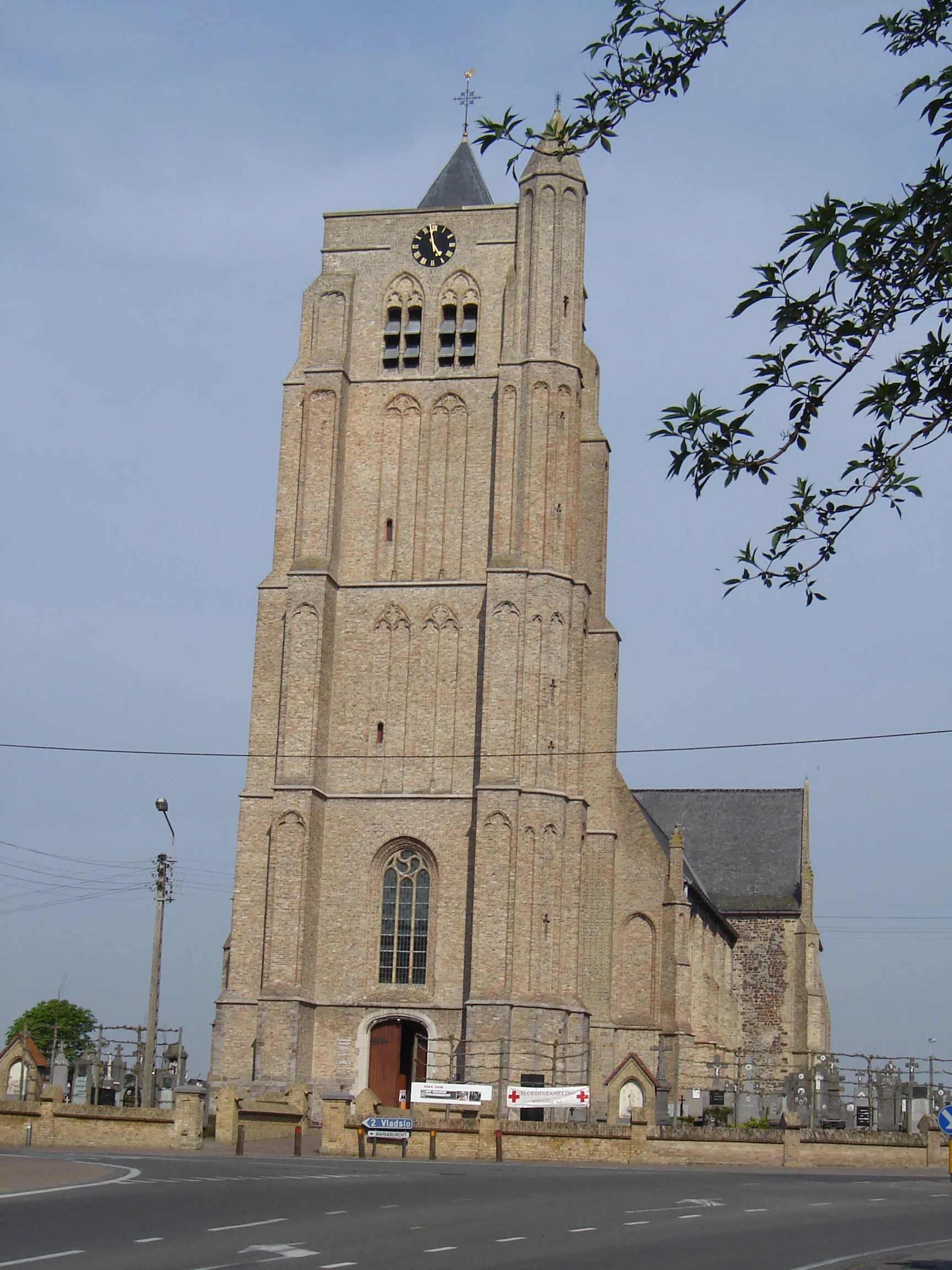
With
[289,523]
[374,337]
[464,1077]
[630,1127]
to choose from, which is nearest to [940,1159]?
[630,1127]

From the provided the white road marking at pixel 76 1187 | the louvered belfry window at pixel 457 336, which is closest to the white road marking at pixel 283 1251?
the white road marking at pixel 76 1187

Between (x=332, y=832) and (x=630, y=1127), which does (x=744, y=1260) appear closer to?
(x=630, y=1127)

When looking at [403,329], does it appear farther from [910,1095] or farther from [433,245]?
[910,1095]

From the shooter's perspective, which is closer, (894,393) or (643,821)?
(894,393)

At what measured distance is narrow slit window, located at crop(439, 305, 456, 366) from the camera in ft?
150

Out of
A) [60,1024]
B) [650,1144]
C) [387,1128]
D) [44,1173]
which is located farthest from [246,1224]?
[60,1024]

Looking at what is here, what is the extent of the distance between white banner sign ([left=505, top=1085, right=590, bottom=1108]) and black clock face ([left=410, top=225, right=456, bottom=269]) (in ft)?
75.0

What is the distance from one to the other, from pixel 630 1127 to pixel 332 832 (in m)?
13.0

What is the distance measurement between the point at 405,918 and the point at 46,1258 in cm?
2922

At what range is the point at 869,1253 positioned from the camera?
15.5m

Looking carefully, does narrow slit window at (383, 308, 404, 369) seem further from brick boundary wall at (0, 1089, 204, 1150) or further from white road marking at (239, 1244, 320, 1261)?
white road marking at (239, 1244, 320, 1261)

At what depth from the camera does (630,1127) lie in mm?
32406

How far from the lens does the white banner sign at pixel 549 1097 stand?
112 ft

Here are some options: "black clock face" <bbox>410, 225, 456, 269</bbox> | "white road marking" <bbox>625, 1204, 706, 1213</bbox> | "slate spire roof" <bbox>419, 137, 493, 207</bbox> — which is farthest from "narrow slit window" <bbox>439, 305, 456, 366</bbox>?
"white road marking" <bbox>625, 1204, 706, 1213</bbox>
